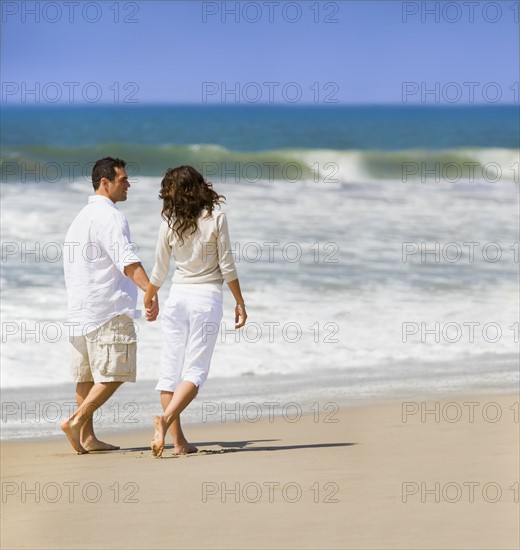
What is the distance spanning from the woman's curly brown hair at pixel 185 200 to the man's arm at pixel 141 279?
26cm

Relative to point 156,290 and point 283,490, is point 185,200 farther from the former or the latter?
point 283,490

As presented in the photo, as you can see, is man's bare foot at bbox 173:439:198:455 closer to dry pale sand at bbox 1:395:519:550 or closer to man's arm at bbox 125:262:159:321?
dry pale sand at bbox 1:395:519:550

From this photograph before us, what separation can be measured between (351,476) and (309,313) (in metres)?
5.30

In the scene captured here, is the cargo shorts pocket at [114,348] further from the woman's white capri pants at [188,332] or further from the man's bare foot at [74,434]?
the man's bare foot at [74,434]

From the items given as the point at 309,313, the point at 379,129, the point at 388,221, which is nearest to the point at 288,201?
the point at 388,221

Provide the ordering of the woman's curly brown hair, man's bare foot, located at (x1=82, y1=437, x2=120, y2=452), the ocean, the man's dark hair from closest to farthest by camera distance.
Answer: the woman's curly brown hair
the man's dark hair
man's bare foot, located at (x1=82, y1=437, x2=120, y2=452)
the ocean

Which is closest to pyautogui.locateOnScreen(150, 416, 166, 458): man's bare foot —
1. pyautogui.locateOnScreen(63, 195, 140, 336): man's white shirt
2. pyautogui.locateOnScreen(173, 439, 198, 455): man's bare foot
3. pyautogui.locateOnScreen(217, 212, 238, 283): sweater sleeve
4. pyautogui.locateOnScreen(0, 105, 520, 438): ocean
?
pyautogui.locateOnScreen(173, 439, 198, 455): man's bare foot

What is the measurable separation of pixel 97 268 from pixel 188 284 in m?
0.49

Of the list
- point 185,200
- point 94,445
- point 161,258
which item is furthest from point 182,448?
point 185,200

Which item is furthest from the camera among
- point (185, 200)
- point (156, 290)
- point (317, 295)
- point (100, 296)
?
point (317, 295)

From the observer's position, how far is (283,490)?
16.4ft

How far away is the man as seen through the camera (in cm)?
581

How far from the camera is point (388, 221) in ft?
56.6

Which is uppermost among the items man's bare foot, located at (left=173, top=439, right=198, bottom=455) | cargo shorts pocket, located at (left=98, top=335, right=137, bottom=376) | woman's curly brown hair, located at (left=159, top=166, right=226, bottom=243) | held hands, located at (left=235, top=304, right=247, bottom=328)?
woman's curly brown hair, located at (left=159, top=166, right=226, bottom=243)
